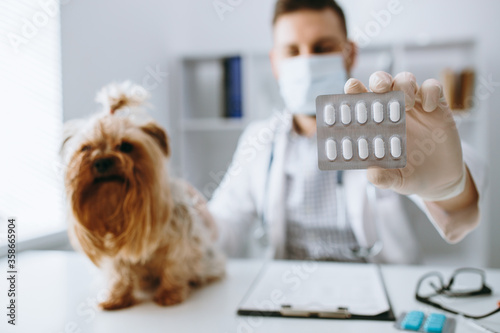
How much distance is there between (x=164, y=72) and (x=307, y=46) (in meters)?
0.98

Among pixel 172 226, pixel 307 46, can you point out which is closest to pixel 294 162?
pixel 307 46

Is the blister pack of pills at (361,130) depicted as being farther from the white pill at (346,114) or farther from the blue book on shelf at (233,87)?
the blue book on shelf at (233,87)

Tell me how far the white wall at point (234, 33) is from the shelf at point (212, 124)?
0.12 m

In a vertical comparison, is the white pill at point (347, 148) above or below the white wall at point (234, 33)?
below

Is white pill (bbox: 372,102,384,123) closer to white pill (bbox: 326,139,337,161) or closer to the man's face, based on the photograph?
white pill (bbox: 326,139,337,161)

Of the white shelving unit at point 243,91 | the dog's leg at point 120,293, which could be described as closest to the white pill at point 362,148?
the dog's leg at point 120,293

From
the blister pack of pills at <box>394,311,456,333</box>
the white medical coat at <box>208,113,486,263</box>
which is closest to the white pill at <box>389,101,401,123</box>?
the blister pack of pills at <box>394,311,456,333</box>

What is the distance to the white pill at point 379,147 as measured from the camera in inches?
18.5

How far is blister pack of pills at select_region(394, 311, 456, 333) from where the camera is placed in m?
0.67

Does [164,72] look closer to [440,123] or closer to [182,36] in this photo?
[182,36]

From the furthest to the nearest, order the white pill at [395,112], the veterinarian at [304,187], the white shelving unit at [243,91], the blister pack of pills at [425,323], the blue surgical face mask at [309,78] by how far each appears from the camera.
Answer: the white shelving unit at [243,91]
the veterinarian at [304,187]
the blue surgical face mask at [309,78]
the blister pack of pills at [425,323]
the white pill at [395,112]

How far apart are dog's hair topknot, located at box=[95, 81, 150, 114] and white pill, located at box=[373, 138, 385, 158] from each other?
0.52 meters

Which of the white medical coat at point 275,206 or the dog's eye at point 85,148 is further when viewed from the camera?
A: the white medical coat at point 275,206

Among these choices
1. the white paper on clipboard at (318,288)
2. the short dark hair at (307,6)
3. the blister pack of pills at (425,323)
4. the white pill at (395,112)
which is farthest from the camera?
the short dark hair at (307,6)
